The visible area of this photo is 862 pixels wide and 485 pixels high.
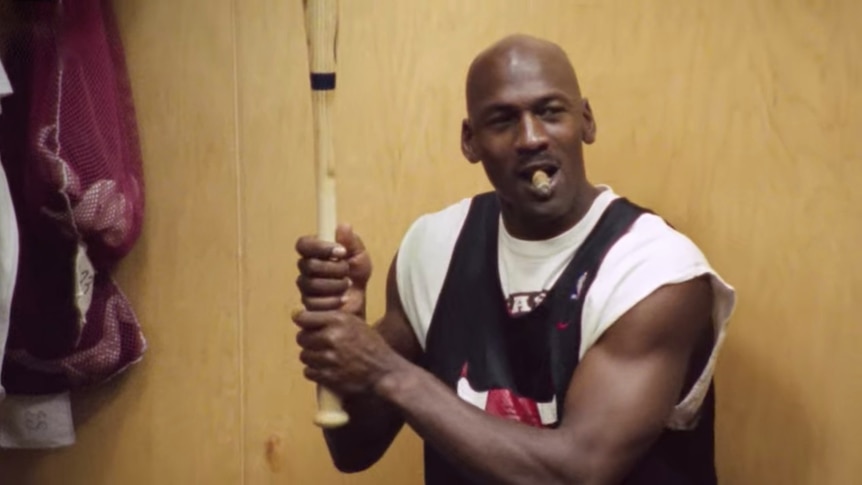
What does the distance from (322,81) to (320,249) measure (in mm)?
196

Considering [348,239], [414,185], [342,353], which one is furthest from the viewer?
[414,185]

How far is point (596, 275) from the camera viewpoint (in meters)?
1.43

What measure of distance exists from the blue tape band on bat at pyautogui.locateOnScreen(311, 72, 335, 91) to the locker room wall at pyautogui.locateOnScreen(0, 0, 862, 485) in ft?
1.56

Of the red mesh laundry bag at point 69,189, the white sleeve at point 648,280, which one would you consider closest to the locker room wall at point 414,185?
the red mesh laundry bag at point 69,189

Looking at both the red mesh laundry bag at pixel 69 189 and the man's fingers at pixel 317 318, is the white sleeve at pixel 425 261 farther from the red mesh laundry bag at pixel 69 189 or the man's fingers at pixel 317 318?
the red mesh laundry bag at pixel 69 189

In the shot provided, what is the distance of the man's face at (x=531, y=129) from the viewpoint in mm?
1464

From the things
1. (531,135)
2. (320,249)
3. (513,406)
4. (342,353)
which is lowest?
(513,406)

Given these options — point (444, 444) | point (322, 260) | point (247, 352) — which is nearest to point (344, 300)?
point (322, 260)

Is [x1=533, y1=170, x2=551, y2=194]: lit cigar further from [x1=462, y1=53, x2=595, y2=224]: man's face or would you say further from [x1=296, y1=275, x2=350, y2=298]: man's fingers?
[x1=296, y1=275, x2=350, y2=298]: man's fingers

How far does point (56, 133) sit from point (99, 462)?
1.91 ft

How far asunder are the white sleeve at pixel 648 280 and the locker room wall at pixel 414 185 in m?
0.23

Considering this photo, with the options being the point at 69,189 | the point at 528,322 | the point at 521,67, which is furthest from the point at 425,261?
the point at 69,189

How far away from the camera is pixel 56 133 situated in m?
1.60

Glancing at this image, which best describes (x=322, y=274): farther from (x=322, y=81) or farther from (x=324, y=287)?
(x=322, y=81)
